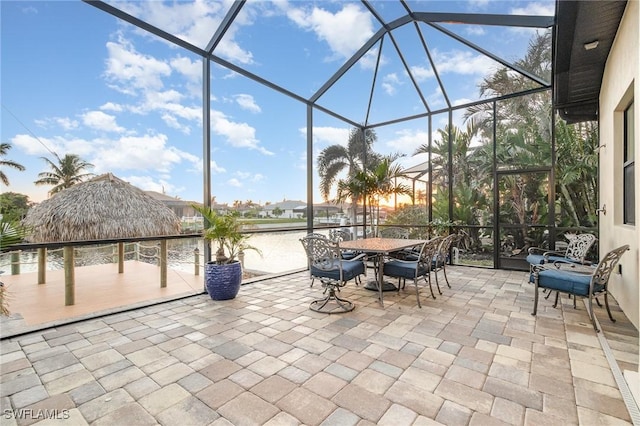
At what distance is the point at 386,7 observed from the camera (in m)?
4.92

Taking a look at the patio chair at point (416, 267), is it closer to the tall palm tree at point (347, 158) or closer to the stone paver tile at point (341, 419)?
the stone paver tile at point (341, 419)

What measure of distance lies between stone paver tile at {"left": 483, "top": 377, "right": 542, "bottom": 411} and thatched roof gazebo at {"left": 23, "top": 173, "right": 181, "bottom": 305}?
423 centimetres

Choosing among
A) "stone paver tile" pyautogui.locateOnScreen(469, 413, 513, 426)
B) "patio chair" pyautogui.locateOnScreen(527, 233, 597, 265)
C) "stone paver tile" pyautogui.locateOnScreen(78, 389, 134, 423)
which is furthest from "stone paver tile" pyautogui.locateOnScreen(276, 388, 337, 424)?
"patio chair" pyautogui.locateOnScreen(527, 233, 597, 265)

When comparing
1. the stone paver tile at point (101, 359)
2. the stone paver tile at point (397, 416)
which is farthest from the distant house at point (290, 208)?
the stone paver tile at point (397, 416)

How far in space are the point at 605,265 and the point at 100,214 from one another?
6961mm

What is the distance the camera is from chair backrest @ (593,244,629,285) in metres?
3.10

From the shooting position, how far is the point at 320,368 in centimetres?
240

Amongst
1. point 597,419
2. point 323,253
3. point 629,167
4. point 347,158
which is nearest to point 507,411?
point 597,419

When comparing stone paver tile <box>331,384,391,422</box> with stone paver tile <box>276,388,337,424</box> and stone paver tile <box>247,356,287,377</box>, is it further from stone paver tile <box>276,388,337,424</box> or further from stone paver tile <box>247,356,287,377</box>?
stone paver tile <box>247,356,287,377</box>

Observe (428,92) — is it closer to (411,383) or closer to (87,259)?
(411,383)

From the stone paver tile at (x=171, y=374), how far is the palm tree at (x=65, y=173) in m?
3.46

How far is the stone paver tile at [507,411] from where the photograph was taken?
179 centimetres

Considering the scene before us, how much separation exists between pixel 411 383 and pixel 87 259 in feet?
20.0

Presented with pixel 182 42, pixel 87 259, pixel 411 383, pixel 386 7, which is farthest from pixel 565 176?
pixel 87 259
